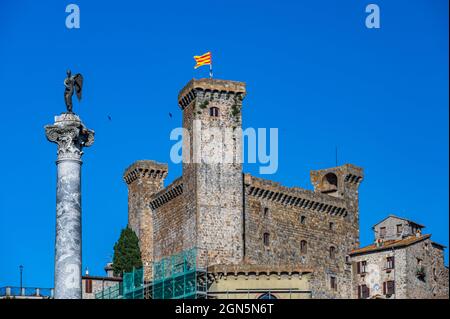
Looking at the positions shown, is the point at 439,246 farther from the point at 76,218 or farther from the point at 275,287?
the point at 76,218

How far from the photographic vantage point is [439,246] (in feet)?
287

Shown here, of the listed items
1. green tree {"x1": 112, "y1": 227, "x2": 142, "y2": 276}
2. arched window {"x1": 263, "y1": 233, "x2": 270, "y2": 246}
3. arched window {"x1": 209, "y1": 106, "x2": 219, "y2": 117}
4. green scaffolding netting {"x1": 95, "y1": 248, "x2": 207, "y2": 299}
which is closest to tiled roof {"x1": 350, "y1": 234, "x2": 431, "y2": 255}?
arched window {"x1": 263, "y1": 233, "x2": 270, "y2": 246}

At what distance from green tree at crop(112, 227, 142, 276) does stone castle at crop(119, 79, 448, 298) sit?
2.27 feet


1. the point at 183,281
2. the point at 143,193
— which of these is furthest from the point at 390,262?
the point at 183,281

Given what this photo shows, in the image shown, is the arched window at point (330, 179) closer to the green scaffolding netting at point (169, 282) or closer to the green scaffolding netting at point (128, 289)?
the green scaffolding netting at point (169, 282)

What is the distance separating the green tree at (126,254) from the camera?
270 ft

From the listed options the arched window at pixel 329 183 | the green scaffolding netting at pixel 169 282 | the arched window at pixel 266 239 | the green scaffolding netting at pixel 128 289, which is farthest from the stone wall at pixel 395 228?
the green scaffolding netting at pixel 128 289

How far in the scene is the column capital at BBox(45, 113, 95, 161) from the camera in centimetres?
3644

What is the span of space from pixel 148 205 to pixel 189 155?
9719 mm

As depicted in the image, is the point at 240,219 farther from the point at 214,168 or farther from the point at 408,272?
the point at 408,272
